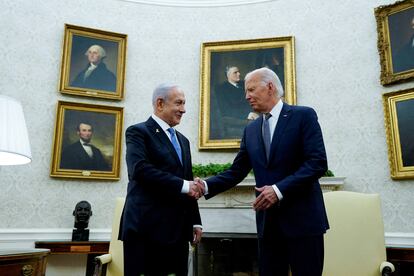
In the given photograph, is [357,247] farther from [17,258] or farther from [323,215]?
[17,258]

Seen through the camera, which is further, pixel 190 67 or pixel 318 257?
pixel 190 67

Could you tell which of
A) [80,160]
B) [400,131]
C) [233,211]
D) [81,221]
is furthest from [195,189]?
[400,131]

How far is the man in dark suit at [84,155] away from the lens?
479 cm

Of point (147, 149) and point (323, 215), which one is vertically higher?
point (147, 149)

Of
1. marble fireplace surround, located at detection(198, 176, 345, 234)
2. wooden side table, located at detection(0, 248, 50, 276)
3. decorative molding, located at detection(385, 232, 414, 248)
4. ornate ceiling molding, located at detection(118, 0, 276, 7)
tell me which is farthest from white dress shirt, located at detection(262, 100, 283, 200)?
ornate ceiling molding, located at detection(118, 0, 276, 7)

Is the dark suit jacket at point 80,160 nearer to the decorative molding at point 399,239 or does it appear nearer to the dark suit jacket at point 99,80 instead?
the dark suit jacket at point 99,80

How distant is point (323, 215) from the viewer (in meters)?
2.00

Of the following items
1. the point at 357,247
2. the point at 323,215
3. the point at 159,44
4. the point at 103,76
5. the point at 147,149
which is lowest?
the point at 357,247

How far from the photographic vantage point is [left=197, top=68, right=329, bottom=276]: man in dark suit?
6.33ft

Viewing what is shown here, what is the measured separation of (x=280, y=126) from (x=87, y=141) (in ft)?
11.3


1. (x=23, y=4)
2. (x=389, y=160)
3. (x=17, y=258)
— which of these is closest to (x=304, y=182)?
(x=17, y=258)

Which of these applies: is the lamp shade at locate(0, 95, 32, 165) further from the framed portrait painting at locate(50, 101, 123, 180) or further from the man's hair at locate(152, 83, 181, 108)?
the framed portrait painting at locate(50, 101, 123, 180)

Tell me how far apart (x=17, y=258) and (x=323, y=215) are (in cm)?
186

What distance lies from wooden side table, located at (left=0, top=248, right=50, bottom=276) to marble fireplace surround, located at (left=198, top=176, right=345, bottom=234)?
7.51 ft
